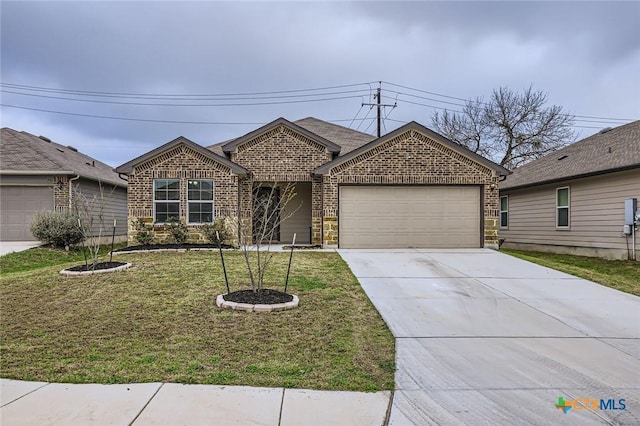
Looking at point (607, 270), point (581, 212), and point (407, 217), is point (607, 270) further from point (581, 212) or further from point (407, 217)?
point (407, 217)

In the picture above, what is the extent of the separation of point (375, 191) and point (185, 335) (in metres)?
10.4

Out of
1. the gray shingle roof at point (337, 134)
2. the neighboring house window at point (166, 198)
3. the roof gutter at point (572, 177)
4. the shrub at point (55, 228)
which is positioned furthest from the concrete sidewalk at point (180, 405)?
the gray shingle roof at point (337, 134)

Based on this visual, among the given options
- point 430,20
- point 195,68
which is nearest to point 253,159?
point 195,68

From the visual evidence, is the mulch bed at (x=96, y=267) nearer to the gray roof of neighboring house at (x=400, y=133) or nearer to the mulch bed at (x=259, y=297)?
the mulch bed at (x=259, y=297)

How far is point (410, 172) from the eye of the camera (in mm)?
14570

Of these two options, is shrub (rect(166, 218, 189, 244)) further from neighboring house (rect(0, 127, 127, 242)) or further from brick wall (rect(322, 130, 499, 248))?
brick wall (rect(322, 130, 499, 248))

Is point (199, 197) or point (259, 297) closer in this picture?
point (259, 297)

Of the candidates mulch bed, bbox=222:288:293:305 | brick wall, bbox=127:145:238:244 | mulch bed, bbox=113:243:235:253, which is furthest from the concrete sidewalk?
brick wall, bbox=127:145:238:244

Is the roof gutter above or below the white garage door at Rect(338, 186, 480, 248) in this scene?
above

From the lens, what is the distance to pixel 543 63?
1762 cm

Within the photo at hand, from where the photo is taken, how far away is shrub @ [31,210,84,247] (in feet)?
47.6

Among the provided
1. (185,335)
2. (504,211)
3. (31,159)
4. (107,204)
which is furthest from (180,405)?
(504,211)

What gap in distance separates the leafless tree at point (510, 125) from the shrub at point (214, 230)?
77.4 ft

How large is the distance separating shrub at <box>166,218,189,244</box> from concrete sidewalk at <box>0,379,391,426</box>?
10621mm
